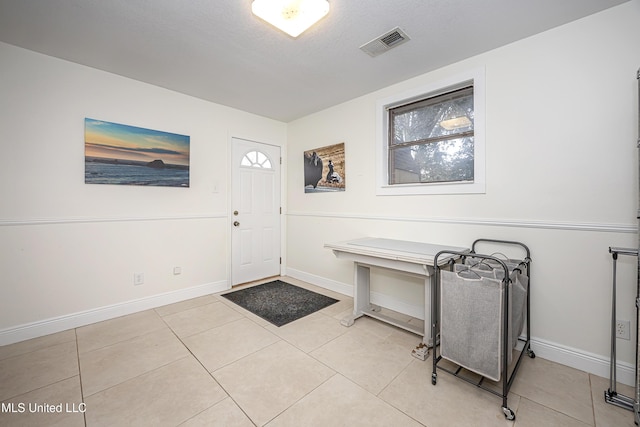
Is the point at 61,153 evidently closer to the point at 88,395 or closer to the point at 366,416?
the point at 88,395

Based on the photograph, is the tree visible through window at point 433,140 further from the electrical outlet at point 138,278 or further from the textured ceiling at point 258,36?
the electrical outlet at point 138,278

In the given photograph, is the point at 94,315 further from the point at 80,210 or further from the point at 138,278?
the point at 80,210

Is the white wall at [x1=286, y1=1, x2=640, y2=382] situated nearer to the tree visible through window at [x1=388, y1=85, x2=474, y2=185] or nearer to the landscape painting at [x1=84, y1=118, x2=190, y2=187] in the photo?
the tree visible through window at [x1=388, y1=85, x2=474, y2=185]

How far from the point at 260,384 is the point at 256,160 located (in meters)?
3.07

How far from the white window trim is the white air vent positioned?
0.66 meters

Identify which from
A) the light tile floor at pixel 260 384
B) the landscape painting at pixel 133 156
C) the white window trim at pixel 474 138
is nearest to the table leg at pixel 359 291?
the light tile floor at pixel 260 384

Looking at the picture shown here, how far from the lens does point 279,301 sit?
3256mm

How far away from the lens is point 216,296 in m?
3.46

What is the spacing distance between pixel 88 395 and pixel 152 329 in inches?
34.8

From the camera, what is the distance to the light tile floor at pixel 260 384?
152 cm

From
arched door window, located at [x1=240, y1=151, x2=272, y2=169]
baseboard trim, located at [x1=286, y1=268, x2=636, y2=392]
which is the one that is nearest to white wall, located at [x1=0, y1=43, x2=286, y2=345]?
arched door window, located at [x1=240, y1=151, x2=272, y2=169]

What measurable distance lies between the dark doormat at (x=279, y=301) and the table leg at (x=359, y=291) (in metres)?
0.49

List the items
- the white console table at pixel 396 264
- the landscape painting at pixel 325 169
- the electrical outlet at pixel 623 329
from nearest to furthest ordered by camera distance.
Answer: the electrical outlet at pixel 623 329, the white console table at pixel 396 264, the landscape painting at pixel 325 169

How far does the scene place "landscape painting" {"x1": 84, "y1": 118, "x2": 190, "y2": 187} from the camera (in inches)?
105
